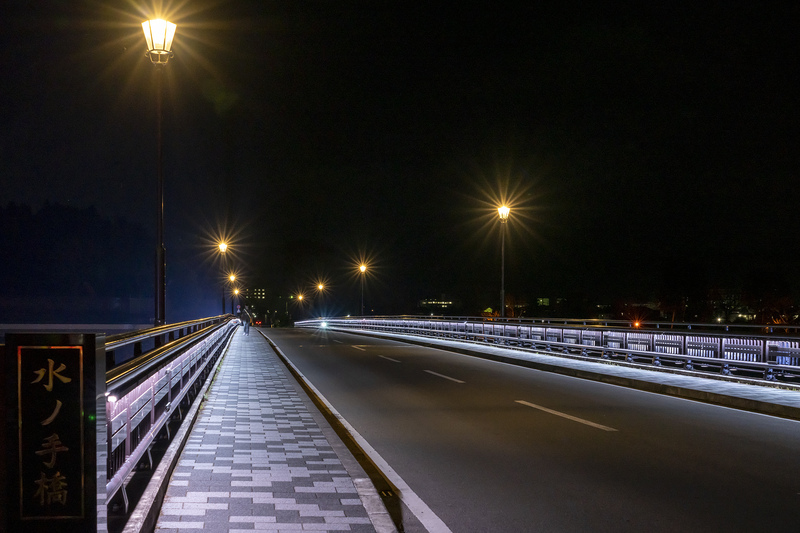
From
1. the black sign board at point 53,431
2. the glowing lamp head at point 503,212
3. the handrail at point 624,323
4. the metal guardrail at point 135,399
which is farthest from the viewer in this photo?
the glowing lamp head at point 503,212

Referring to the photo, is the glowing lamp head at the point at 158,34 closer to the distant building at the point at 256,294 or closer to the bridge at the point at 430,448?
the bridge at the point at 430,448

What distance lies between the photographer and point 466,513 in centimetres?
556

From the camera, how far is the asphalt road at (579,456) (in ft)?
18.2

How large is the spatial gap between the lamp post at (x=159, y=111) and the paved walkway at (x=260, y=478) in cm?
289

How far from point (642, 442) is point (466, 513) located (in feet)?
13.5

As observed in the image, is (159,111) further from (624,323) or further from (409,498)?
(624,323)

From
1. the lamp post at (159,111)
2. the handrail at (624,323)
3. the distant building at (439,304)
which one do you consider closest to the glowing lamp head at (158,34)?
the lamp post at (159,111)

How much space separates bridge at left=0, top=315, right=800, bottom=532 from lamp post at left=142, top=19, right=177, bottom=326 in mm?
1409

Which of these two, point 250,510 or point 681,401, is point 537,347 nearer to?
point 681,401

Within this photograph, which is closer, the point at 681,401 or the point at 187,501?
the point at 187,501

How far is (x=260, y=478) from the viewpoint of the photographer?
6238 mm

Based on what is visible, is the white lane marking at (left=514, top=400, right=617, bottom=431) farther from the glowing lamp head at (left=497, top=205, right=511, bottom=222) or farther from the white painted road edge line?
the glowing lamp head at (left=497, top=205, right=511, bottom=222)

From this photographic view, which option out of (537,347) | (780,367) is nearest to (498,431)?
(780,367)

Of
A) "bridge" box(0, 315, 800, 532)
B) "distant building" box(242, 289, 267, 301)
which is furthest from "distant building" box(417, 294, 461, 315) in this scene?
"bridge" box(0, 315, 800, 532)
